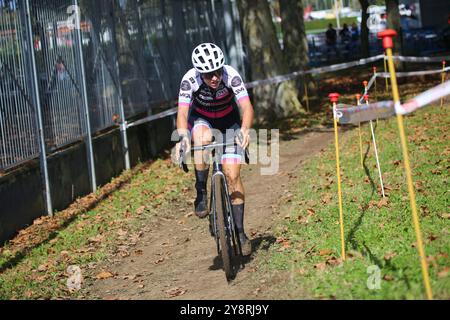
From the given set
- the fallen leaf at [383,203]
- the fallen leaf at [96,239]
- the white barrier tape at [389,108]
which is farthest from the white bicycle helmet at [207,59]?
the fallen leaf at [96,239]

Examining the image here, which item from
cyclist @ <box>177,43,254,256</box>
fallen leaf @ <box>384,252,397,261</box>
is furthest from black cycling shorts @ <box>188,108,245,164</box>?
fallen leaf @ <box>384,252,397,261</box>

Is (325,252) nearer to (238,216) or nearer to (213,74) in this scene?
(238,216)

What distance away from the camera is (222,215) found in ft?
24.7

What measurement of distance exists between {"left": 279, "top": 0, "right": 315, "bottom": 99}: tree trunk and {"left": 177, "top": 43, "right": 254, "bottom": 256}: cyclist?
1675cm

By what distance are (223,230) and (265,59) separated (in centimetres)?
1332

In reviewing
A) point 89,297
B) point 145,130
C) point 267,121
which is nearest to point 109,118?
point 145,130

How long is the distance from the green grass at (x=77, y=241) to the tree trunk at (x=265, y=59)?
6.88m

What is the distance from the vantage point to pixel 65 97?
1319 centimetres

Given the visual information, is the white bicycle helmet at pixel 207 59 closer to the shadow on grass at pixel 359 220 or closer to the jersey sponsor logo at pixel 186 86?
the jersey sponsor logo at pixel 186 86

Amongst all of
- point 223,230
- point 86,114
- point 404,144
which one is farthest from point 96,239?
point 404,144

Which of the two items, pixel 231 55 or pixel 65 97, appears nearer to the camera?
pixel 65 97

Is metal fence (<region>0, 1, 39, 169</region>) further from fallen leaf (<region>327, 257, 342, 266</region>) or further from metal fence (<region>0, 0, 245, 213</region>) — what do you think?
fallen leaf (<region>327, 257, 342, 266</region>)
